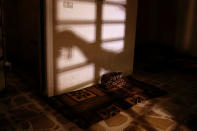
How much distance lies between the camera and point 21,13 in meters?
Result: 5.06

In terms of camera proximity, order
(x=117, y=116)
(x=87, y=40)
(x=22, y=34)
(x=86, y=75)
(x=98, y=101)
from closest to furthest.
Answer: (x=117, y=116) → (x=98, y=101) → (x=87, y=40) → (x=86, y=75) → (x=22, y=34)

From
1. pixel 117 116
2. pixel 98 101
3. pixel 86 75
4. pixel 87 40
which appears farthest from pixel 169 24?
pixel 117 116

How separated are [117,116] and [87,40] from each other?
62.1 inches

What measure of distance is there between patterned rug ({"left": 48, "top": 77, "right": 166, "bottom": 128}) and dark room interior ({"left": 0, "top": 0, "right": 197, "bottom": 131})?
1cm

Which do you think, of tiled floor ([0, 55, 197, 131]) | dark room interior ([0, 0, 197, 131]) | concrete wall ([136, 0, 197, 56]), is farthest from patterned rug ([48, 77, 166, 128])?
concrete wall ([136, 0, 197, 56])

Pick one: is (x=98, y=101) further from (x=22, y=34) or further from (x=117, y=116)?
(x=22, y=34)

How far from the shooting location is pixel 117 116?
286 centimetres

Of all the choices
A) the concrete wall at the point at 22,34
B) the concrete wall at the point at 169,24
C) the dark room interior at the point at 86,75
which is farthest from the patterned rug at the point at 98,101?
the concrete wall at the point at 169,24

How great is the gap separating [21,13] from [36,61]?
1455 millimetres

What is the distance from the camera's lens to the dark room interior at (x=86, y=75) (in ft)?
9.09

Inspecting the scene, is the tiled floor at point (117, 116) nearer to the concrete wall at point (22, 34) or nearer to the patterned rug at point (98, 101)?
the patterned rug at point (98, 101)

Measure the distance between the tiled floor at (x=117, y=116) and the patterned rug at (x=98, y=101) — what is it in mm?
116

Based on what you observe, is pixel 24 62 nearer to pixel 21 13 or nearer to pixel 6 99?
pixel 21 13

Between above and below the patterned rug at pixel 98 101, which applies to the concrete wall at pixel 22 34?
above
